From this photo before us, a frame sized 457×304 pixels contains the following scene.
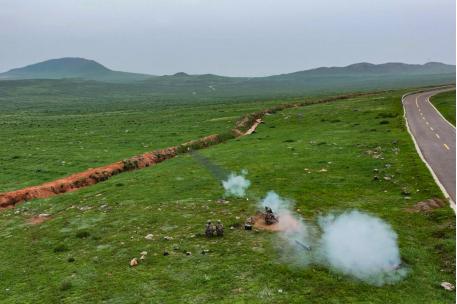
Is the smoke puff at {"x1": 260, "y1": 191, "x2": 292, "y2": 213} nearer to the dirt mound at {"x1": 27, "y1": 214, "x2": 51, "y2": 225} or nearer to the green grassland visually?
the dirt mound at {"x1": 27, "y1": 214, "x2": 51, "y2": 225}

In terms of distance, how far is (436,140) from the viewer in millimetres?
47688

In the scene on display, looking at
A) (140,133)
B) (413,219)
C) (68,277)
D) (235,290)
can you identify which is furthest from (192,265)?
(140,133)

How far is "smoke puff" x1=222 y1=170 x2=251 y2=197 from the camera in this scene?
30.4 meters

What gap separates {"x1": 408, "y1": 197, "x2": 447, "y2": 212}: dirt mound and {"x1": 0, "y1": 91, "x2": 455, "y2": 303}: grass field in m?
0.66

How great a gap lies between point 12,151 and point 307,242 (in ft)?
180

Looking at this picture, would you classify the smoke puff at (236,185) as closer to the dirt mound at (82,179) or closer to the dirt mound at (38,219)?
the dirt mound at (38,219)

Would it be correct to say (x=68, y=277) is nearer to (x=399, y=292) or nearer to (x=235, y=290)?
(x=235, y=290)

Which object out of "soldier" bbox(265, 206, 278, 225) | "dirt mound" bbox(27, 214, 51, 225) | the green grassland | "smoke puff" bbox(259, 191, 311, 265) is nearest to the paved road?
the green grassland

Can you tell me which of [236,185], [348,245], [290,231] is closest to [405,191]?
[348,245]

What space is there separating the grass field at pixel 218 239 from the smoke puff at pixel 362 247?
57 cm

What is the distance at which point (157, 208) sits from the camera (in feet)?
93.6

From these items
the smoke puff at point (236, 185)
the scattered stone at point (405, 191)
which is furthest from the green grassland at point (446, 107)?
the smoke puff at point (236, 185)

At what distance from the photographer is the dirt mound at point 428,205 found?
81.0 ft

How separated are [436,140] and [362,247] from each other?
3342 centimetres
